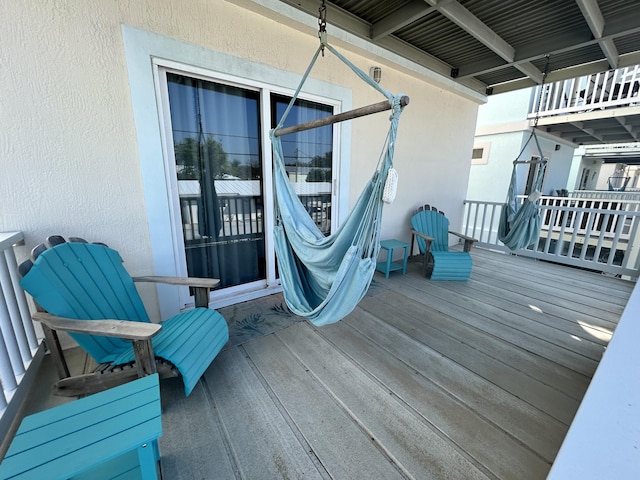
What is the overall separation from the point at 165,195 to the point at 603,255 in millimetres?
10102

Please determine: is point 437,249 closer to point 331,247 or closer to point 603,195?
point 331,247

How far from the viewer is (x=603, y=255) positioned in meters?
6.84

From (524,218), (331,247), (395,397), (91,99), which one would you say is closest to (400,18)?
(331,247)

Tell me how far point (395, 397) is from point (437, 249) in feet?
8.80

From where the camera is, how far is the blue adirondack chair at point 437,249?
10.4 feet

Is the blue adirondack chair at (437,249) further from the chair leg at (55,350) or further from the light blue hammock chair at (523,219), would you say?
the chair leg at (55,350)

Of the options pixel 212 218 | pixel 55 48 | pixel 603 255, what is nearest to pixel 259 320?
pixel 212 218

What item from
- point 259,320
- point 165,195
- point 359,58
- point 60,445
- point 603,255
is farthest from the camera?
point 603,255

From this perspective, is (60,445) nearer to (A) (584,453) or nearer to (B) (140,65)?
(A) (584,453)

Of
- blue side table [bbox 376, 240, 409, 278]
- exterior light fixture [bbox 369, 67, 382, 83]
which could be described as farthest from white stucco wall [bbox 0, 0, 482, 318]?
blue side table [bbox 376, 240, 409, 278]

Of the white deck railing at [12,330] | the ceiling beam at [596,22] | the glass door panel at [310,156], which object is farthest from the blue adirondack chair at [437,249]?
the white deck railing at [12,330]

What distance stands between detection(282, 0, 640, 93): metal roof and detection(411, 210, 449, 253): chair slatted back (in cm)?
196

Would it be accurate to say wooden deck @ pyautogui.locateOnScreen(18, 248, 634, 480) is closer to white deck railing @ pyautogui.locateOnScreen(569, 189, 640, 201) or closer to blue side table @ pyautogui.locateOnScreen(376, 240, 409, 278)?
blue side table @ pyautogui.locateOnScreen(376, 240, 409, 278)

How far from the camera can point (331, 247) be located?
5.21 feet
